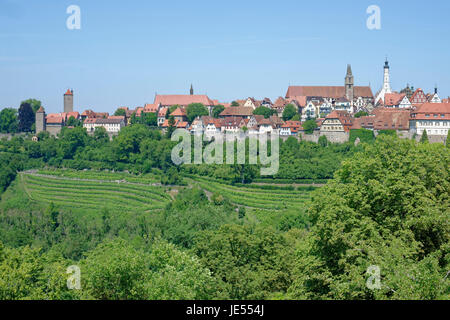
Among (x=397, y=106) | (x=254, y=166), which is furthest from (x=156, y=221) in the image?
(x=397, y=106)

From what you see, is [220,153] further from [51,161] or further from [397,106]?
[397,106]

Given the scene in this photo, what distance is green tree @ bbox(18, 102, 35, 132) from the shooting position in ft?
224

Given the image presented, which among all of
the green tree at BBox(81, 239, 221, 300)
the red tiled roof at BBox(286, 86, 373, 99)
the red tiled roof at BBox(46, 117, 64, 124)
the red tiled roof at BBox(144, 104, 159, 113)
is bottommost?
the green tree at BBox(81, 239, 221, 300)

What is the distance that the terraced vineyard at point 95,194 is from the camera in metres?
44.4

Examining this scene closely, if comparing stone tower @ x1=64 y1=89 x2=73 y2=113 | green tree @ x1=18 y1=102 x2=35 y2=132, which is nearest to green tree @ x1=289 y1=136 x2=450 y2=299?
green tree @ x1=18 y1=102 x2=35 y2=132

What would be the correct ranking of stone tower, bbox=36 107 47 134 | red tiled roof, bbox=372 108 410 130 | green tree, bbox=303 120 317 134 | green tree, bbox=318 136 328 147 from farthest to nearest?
stone tower, bbox=36 107 47 134 < green tree, bbox=303 120 317 134 < green tree, bbox=318 136 328 147 < red tiled roof, bbox=372 108 410 130

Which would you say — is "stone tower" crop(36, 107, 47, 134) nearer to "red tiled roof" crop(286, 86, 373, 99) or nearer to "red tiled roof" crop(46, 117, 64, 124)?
"red tiled roof" crop(46, 117, 64, 124)

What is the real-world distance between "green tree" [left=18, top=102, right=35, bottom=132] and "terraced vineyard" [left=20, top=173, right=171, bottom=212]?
18004 millimetres

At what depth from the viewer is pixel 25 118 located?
68562 mm

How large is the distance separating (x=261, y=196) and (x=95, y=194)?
42.9 ft

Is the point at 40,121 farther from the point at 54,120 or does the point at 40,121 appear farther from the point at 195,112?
the point at 195,112

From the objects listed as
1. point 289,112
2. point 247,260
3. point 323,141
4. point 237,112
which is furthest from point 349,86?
point 247,260

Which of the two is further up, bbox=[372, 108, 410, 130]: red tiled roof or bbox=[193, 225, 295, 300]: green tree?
bbox=[372, 108, 410, 130]: red tiled roof
